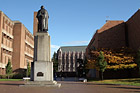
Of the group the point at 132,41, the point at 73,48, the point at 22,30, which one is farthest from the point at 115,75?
the point at 73,48

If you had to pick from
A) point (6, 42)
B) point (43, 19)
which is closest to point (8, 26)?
point (6, 42)

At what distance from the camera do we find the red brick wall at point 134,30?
38.2 metres

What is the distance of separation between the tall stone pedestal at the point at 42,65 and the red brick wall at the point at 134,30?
26376mm

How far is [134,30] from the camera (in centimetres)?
Result: 4025

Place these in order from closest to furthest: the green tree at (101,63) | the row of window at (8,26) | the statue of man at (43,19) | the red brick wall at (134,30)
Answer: the statue of man at (43,19), the green tree at (101,63), the red brick wall at (134,30), the row of window at (8,26)

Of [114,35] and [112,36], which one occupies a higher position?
[114,35]

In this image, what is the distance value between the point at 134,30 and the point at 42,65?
96.7 ft

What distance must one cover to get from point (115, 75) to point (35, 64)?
29197mm

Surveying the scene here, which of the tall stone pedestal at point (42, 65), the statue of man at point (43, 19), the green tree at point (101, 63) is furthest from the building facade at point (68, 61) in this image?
the tall stone pedestal at point (42, 65)

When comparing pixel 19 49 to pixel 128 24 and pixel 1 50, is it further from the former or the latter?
pixel 128 24

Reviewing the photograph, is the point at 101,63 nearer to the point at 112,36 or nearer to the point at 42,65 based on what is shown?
the point at 112,36

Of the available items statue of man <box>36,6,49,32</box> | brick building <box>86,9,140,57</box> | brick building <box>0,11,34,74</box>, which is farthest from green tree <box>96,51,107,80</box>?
brick building <box>0,11,34,74</box>

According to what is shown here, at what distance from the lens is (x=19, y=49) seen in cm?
6128

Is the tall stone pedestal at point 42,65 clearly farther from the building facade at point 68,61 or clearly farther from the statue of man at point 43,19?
the building facade at point 68,61
